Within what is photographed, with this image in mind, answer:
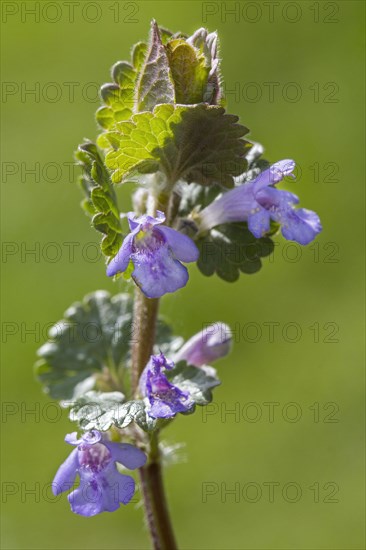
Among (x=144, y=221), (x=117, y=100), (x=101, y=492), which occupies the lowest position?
(x=101, y=492)

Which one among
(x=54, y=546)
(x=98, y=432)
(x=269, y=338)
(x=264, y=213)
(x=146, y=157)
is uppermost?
(x=146, y=157)

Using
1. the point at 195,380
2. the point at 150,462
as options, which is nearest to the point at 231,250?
the point at 195,380

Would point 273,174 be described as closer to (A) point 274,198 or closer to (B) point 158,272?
(A) point 274,198

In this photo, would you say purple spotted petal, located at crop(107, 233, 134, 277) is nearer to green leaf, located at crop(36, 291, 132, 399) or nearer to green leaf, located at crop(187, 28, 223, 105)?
green leaf, located at crop(187, 28, 223, 105)

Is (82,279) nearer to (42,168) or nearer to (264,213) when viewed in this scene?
(42,168)

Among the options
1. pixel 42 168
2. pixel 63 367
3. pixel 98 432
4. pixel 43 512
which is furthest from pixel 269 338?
pixel 98 432

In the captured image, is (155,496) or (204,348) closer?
(155,496)
